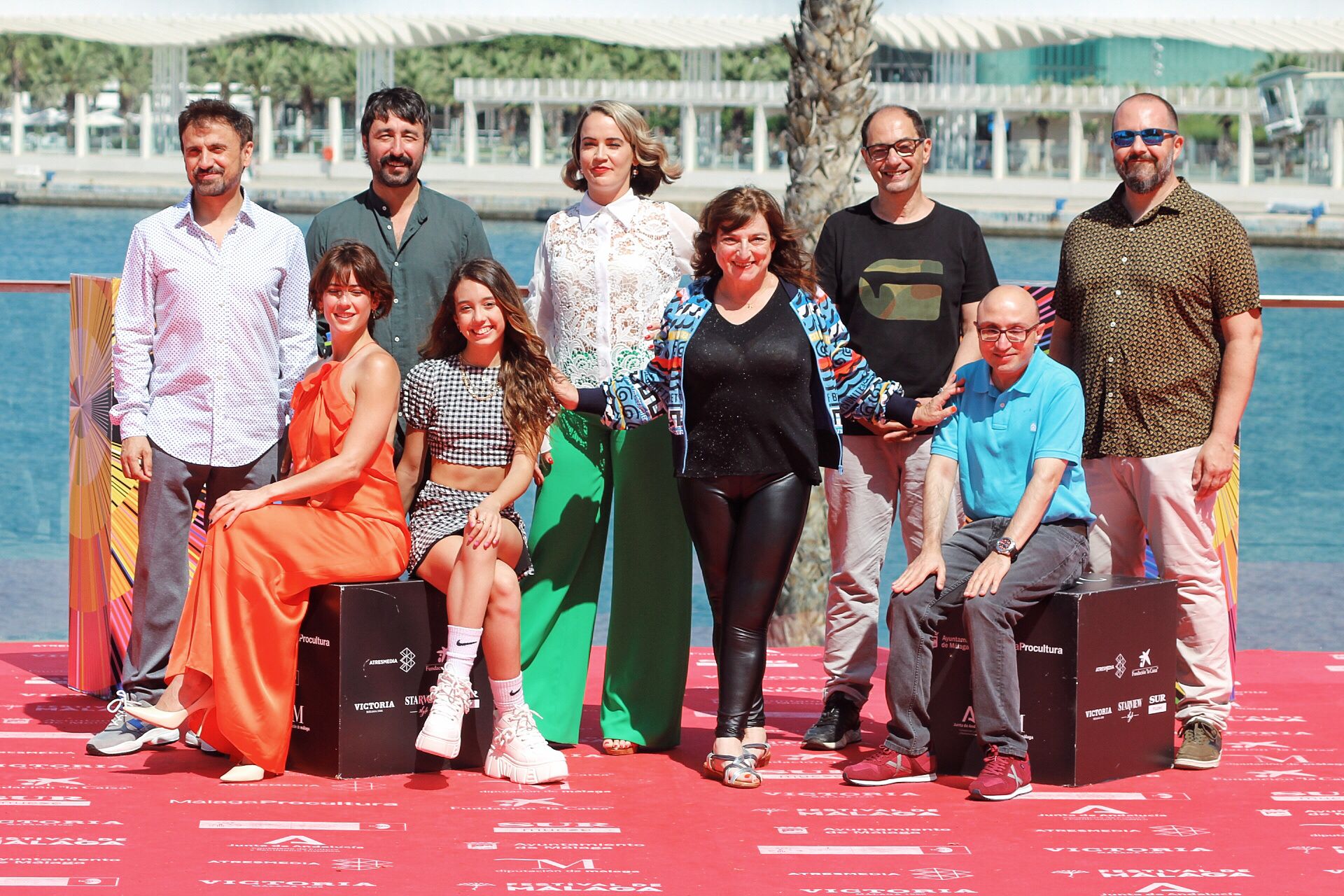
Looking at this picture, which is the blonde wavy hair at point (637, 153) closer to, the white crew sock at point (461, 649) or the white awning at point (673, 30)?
the white crew sock at point (461, 649)

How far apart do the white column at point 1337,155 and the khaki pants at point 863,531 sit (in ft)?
172

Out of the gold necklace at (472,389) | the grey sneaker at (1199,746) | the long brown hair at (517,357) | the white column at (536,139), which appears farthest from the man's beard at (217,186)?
the white column at (536,139)

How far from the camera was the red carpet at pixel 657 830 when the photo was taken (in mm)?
3572

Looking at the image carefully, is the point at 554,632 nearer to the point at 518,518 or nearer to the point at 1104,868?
the point at 518,518

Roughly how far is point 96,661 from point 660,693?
191 cm

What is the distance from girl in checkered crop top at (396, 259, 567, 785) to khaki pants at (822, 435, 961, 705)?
87 centimetres

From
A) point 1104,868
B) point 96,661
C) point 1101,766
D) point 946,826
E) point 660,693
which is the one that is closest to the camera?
point 1104,868

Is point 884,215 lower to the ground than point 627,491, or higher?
higher

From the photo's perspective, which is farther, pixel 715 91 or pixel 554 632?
pixel 715 91

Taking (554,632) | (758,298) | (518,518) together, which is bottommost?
(554,632)

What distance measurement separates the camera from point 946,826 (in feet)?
13.1

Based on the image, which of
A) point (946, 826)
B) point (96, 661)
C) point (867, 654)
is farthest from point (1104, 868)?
point (96, 661)

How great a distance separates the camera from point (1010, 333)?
4309 millimetres

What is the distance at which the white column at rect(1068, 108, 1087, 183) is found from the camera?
179 ft
